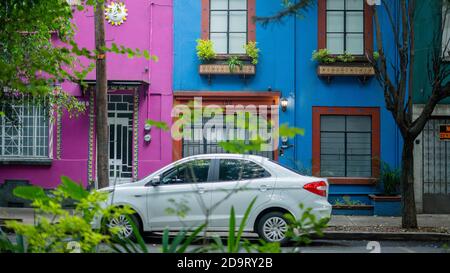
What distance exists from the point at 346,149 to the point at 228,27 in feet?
15.7

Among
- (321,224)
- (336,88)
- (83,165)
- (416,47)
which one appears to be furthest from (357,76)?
(321,224)

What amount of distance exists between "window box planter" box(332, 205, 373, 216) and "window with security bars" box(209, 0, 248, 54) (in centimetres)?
509

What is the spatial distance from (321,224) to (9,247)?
214 cm

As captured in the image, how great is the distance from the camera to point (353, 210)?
16.5 meters

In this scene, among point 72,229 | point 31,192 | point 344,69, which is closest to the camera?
point 72,229

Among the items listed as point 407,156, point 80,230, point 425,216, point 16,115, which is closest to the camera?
point 80,230

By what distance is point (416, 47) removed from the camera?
16.7 m

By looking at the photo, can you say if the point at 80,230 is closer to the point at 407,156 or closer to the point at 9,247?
the point at 9,247

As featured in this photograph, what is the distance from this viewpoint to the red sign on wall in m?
16.7

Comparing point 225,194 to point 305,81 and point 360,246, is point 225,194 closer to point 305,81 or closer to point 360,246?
point 360,246

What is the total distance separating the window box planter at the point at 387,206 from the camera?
16.2 meters

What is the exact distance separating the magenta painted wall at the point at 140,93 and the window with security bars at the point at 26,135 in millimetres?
383

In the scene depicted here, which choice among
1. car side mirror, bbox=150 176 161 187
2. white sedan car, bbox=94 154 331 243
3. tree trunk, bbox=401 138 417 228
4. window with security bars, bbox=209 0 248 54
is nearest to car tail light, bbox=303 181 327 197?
white sedan car, bbox=94 154 331 243

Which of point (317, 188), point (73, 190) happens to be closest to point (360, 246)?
point (317, 188)
